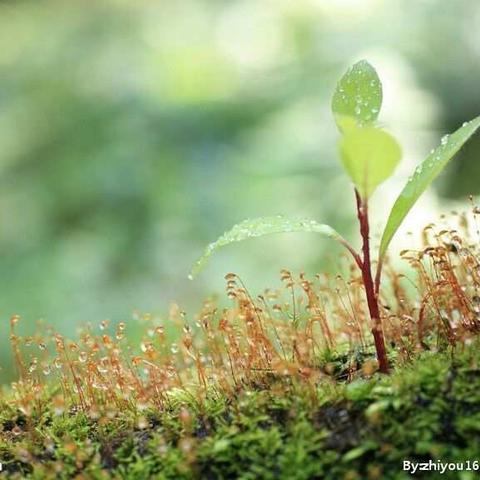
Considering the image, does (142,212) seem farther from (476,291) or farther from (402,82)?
(476,291)

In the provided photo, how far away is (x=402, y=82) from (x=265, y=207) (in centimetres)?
278

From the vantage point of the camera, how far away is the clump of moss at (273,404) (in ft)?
4.69

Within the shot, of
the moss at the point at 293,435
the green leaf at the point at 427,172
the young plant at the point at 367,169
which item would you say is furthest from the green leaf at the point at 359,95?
the moss at the point at 293,435

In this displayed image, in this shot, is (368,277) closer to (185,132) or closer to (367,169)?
(367,169)

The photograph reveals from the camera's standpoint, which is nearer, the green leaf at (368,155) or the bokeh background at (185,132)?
the green leaf at (368,155)

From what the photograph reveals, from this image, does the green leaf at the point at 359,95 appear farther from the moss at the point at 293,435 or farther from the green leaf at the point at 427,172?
the moss at the point at 293,435

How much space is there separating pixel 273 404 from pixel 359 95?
0.79 m

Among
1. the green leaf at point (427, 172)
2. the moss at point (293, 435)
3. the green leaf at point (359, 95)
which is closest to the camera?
the moss at point (293, 435)

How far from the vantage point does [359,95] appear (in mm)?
1723

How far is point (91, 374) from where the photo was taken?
1.94 m

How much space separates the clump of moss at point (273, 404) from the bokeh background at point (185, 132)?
125 inches

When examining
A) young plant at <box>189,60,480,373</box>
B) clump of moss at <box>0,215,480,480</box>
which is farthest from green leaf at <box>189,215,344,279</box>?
clump of moss at <box>0,215,480,480</box>

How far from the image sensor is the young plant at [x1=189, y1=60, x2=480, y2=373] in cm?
146

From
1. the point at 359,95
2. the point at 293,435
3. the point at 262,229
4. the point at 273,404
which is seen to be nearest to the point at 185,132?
the point at 359,95
